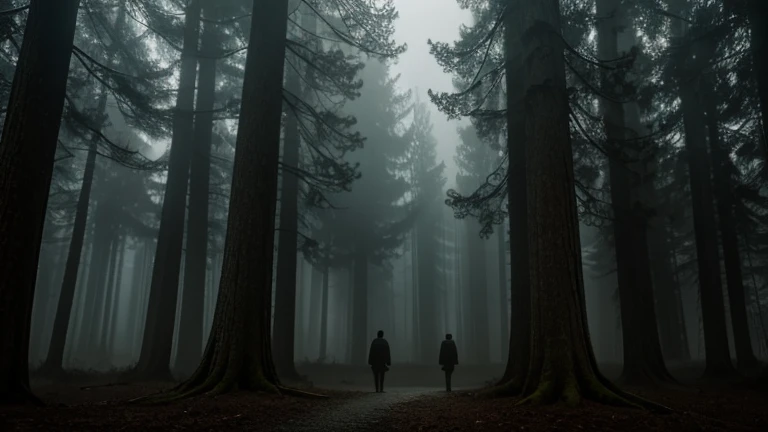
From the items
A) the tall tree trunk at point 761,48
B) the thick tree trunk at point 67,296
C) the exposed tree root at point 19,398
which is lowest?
the exposed tree root at point 19,398

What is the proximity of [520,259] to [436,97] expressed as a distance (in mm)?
4713

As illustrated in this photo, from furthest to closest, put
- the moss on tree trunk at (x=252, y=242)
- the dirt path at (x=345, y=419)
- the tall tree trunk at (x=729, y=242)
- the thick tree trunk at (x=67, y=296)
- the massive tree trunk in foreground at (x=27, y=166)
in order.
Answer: the thick tree trunk at (x=67, y=296) → the tall tree trunk at (x=729, y=242) → the moss on tree trunk at (x=252, y=242) → the massive tree trunk in foreground at (x=27, y=166) → the dirt path at (x=345, y=419)

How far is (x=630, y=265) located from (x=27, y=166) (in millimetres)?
13911

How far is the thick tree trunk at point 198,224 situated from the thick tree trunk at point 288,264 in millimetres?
2509

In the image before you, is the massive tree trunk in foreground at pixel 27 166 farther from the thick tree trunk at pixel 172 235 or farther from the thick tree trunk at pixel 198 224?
the thick tree trunk at pixel 198 224

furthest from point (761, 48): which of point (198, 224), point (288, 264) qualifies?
point (198, 224)

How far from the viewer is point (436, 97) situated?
12070mm

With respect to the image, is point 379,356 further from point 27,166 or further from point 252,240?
point 27,166

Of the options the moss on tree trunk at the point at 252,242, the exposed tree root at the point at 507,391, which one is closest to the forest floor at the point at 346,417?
the exposed tree root at the point at 507,391

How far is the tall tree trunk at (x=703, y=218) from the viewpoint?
1345cm

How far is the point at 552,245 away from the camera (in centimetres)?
713

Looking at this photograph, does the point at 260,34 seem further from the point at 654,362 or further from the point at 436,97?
the point at 654,362

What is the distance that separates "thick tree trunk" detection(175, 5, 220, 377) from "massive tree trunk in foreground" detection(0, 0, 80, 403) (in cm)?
755

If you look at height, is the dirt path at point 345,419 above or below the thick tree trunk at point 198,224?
below
